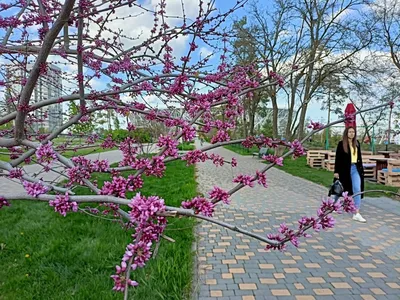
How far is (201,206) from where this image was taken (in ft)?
3.97

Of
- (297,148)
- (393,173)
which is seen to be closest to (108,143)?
(297,148)

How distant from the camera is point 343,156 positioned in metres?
5.83

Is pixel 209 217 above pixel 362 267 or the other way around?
above

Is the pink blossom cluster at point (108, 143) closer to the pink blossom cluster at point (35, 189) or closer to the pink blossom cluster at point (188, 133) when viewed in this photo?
the pink blossom cluster at point (188, 133)

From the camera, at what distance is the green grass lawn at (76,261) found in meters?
3.00

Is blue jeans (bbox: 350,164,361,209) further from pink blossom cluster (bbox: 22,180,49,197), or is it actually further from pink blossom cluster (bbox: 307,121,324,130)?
pink blossom cluster (bbox: 22,180,49,197)

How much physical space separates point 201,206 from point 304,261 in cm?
311

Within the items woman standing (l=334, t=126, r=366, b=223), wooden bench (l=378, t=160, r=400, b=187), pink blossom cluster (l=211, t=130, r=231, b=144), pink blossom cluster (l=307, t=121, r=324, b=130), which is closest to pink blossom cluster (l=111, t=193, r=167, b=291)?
pink blossom cluster (l=211, t=130, r=231, b=144)

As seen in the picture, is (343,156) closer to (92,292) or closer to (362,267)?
(362,267)

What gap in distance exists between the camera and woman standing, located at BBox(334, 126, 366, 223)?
5.68 meters

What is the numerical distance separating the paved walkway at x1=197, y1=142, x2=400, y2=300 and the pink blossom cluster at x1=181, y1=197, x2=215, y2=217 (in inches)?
54.3

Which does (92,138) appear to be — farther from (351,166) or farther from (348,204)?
(351,166)

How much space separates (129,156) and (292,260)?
278 centimetres

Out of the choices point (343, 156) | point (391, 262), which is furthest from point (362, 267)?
point (343, 156)
